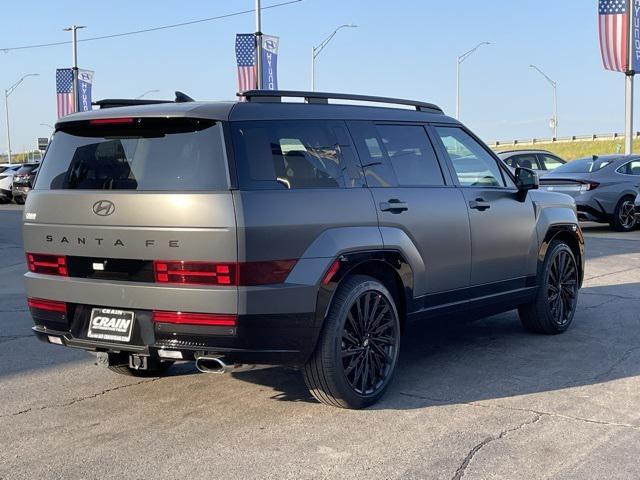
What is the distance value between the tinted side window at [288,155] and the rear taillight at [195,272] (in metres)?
0.48

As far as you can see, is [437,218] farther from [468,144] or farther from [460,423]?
[460,423]

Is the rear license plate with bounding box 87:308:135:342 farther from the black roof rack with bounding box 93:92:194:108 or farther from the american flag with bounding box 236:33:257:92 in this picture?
the american flag with bounding box 236:33:257:92

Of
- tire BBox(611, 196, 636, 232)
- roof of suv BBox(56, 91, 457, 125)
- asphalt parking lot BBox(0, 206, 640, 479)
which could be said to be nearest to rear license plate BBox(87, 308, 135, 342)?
asphalt parking lot BBox(0, 206, 640, 479)

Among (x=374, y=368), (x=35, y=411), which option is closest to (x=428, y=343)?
(x=374, y=368)

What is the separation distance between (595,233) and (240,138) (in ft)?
46.2

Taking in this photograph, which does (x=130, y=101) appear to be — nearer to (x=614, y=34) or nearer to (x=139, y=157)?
(x=139, y=157)

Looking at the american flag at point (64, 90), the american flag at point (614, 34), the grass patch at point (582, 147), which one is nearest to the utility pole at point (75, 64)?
the american flag at point (64, 90)

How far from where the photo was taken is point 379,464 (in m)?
4.14

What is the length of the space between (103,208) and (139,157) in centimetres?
36

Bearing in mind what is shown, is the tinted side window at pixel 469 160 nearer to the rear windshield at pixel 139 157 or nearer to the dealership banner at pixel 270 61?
the rear windshield at pixel 139 157

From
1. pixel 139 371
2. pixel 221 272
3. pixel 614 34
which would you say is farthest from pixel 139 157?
pixel 614 34

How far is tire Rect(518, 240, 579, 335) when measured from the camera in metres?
7.01

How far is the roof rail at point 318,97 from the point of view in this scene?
4918 millimetres

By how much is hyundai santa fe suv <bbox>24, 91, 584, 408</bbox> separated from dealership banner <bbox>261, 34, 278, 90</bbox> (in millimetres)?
21768
